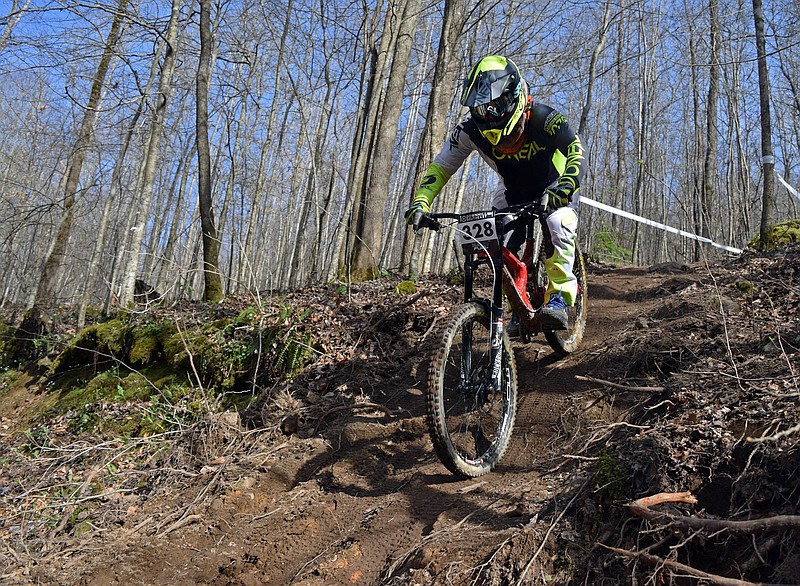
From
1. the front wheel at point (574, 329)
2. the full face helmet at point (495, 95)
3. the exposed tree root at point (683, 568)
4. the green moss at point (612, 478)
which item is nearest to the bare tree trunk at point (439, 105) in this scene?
the front wheel at point (574, 329)

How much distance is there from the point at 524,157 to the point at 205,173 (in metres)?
8.05

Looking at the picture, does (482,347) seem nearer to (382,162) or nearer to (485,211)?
(485,211)

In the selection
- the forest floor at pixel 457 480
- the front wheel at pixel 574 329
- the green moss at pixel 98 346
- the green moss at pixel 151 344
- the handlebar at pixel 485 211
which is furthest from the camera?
the green moss at pixel 98 346

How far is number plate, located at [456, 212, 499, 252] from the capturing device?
3646 millimetres

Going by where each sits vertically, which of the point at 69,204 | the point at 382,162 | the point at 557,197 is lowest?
the point at 557,197

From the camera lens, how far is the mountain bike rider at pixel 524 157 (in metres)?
3.81

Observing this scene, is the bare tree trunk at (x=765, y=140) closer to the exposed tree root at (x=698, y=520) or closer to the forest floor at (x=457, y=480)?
the forest floor at (x=457, y=480)

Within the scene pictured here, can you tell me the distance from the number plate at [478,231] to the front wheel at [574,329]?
1.15 metres

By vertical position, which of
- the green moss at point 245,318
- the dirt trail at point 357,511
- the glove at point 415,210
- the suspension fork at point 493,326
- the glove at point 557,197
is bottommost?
the dirt trail at point 357,511

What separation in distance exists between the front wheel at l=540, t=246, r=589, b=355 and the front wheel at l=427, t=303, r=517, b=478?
2.85 ft

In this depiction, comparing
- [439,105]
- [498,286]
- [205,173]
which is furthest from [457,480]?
[205,173]

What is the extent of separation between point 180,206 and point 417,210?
2142 centimetres

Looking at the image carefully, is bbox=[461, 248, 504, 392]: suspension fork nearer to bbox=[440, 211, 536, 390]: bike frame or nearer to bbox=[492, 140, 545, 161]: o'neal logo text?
bbox=[440, 211, 536, 390]: bike frame

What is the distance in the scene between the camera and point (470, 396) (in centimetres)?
372
